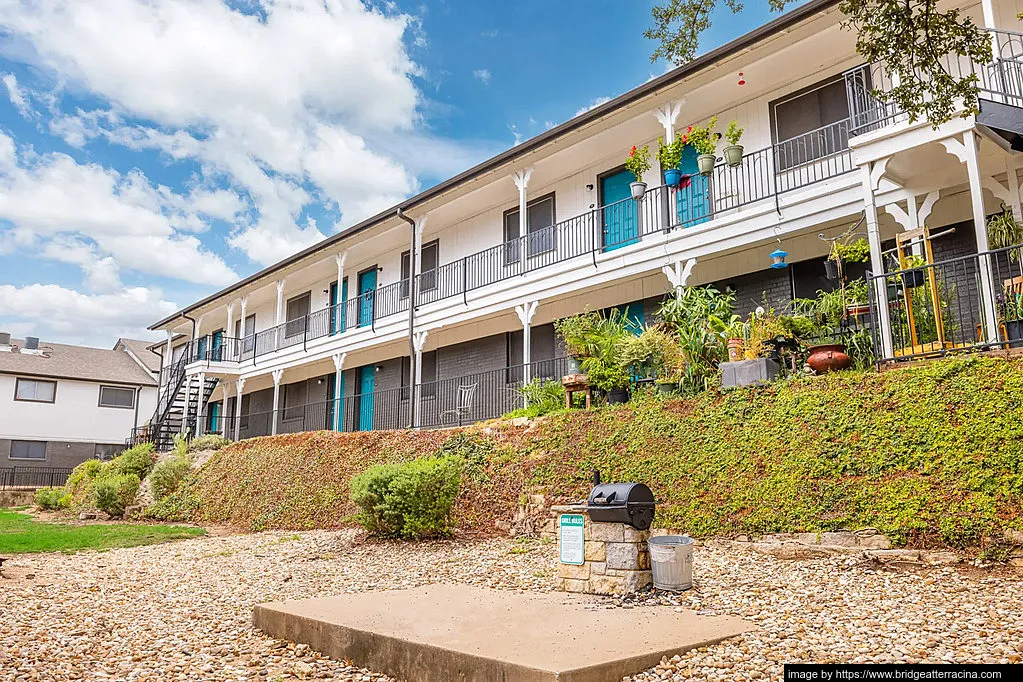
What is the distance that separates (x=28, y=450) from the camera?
110 ft

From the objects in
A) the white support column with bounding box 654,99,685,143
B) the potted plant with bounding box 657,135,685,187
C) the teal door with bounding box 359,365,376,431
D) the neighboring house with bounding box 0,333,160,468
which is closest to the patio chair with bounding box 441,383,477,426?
the teal door with bounding box 359,365,376,431

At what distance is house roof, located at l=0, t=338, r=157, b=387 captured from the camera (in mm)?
34125

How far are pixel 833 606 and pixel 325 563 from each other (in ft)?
19.3

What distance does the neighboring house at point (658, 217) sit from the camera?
9742 mm

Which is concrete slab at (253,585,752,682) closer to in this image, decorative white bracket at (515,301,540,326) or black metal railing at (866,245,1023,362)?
black metal railing at (866,245,1023,362)

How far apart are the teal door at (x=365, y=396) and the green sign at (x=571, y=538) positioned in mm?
15959

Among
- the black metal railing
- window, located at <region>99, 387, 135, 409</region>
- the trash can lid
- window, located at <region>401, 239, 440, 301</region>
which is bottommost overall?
the trash can lid

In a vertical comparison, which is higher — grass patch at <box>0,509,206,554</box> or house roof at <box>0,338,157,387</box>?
house roof at <box>0,338,157,387</box>

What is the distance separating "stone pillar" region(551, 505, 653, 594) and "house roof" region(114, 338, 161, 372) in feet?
128

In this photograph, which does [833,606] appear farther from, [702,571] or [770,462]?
[770,462]

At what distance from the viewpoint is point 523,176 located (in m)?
15.4

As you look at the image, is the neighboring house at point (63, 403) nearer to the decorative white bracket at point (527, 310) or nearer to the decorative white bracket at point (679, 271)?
→ the decorative white bracket at point (527, 310)

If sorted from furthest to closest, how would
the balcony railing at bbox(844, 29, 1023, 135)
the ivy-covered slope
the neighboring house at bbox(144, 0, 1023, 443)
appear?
the neighboring house at bbox(144, 0, 1023, 443) → the balcony railing at bbox(844, 29, 1023, 135) → the ivy-covered slope

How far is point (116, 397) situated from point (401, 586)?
115 feet
